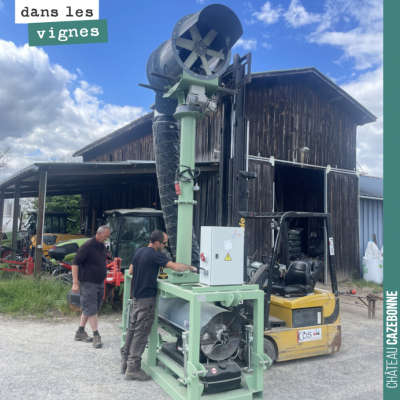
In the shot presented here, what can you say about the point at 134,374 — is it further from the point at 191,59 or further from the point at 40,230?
the point at 40,230

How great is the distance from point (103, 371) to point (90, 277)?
149 centimetres

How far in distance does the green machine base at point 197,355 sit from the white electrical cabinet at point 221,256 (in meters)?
0.10

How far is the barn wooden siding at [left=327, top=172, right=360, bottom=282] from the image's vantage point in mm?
12805

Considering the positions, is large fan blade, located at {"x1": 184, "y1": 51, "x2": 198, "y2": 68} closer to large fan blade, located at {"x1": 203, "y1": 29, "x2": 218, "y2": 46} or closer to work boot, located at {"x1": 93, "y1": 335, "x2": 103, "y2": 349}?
large fan blade, located at {"x1": 203, "y1": 29, "x2": 218, "y2": 46}

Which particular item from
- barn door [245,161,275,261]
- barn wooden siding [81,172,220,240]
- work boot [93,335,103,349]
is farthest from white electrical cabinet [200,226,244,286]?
barn door [245,161,275,261]

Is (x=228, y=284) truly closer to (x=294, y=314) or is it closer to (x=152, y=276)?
(x=152, y=276)

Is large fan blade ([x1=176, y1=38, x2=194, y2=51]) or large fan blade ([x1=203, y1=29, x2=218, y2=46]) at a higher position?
large fan blade ([x1=203, y1=29, x2=218, y2=46])

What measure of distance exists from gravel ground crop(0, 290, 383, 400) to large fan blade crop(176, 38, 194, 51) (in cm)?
411

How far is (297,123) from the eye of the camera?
1216 centimetres

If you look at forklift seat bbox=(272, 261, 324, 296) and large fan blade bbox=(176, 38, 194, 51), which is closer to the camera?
large fan blade bbox=(176, 38, 194, 51)

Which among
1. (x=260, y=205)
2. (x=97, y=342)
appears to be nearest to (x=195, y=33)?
(x=97, y=342)

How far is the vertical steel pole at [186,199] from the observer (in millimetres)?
4578

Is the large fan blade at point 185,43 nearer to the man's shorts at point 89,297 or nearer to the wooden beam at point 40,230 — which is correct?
the man's shorts at point 89,297

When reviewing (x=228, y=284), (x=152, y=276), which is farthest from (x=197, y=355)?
(x=152, y=276)
